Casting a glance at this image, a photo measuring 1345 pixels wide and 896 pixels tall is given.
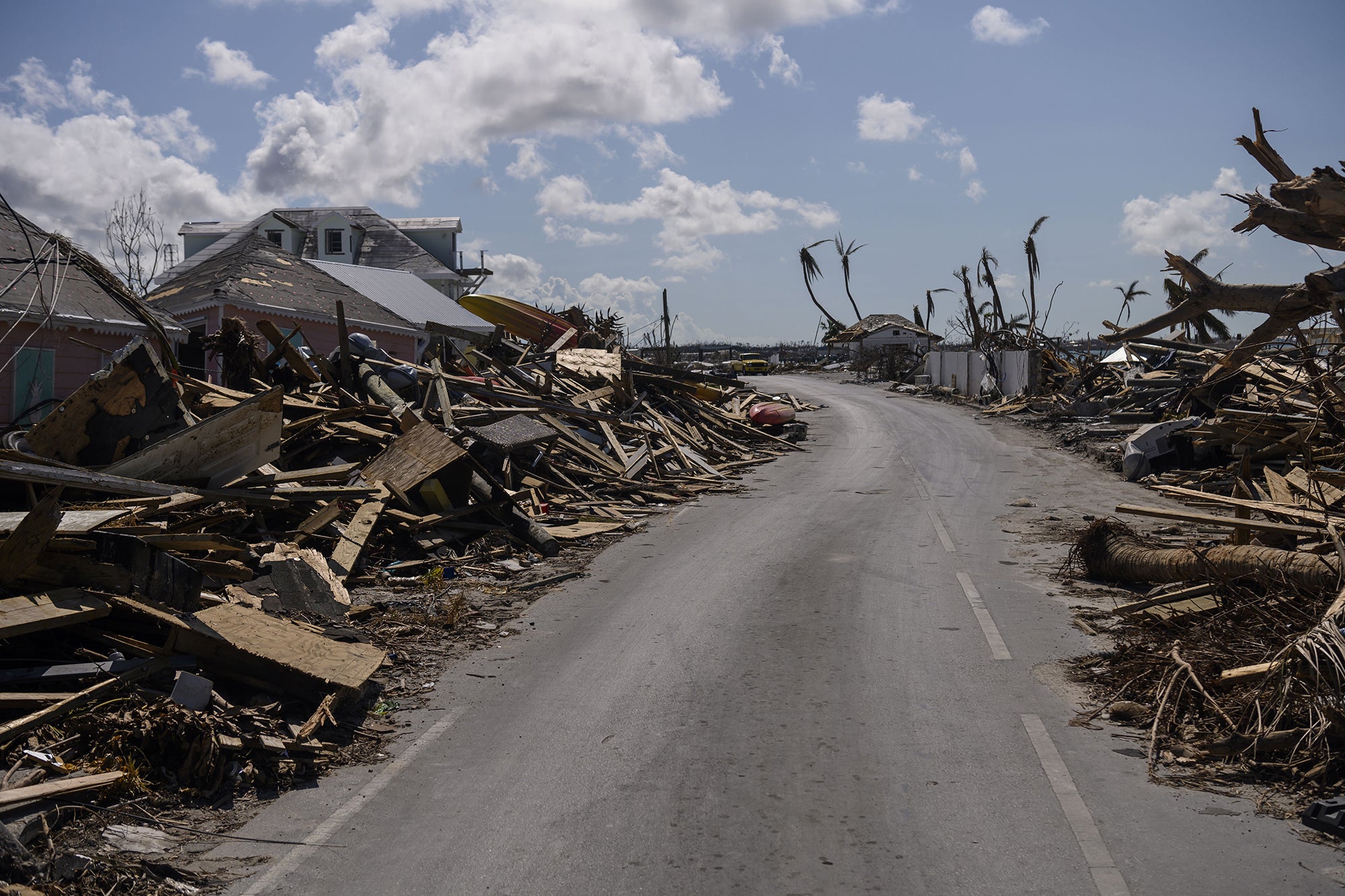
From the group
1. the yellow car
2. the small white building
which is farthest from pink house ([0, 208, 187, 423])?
the small white building

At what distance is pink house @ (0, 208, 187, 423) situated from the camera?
14.4m

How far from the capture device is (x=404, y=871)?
4406mm

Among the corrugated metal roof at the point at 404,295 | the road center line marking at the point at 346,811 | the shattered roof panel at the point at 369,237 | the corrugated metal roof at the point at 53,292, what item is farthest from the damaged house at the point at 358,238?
the road center line marking at the point at 346,811

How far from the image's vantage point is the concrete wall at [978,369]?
36969 mm

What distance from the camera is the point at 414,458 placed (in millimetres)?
12711

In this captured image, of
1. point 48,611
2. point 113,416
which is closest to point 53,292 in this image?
point 113,416

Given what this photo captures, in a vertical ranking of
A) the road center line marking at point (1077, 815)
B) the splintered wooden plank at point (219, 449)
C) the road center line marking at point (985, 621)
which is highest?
the splintered wooden plank at point (219, 449)

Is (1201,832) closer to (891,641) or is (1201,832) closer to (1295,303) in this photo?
(1295,303)

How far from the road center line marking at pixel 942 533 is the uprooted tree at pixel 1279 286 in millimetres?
7213

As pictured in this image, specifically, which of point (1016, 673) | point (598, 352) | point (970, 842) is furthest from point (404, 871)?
point (598, 352)

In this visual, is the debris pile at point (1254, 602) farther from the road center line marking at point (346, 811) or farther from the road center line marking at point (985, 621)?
the road center line marking at point (346, 811)

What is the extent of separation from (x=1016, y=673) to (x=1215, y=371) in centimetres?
279

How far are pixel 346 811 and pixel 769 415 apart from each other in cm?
2374

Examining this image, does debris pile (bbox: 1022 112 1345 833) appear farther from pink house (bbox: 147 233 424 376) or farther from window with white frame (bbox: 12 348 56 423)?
pink house (bbox: 147 233 424 376)
